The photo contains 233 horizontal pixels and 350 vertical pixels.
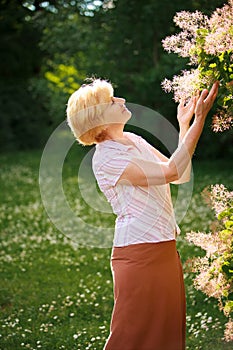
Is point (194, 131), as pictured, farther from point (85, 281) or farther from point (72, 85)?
point (72, 85)

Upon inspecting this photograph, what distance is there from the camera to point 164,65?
13742 millimetres

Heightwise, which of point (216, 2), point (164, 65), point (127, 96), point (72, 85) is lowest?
point (72, 85)

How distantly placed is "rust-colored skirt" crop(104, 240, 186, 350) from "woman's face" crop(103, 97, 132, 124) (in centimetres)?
64

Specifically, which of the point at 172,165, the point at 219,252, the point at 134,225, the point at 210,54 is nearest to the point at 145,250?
the point at 134,225

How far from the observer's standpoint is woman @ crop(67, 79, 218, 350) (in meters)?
3.26

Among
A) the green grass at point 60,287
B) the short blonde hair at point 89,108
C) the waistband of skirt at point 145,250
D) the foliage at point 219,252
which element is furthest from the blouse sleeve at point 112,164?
the green grass at point 60,287

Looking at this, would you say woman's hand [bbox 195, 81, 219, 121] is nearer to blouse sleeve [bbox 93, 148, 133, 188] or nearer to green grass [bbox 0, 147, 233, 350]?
blouse sleeve [bbox 93, 148, 133, 188]

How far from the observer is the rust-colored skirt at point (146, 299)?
3305 millimetres

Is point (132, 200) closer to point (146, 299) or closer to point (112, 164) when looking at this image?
point (112, 164)

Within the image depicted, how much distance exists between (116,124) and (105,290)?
10.9 ft

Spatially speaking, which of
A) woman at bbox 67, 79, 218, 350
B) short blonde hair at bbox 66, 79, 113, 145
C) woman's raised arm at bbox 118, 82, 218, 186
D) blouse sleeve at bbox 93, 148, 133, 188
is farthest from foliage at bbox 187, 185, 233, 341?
short blonde hair at bbox 66, 79, 113, 145

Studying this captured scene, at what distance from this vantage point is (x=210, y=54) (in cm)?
339

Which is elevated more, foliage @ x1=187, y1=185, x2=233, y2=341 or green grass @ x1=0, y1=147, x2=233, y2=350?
foliage @ x1=187, y1=185, x2=233, y2=341

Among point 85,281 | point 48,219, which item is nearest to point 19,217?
point 48,219
